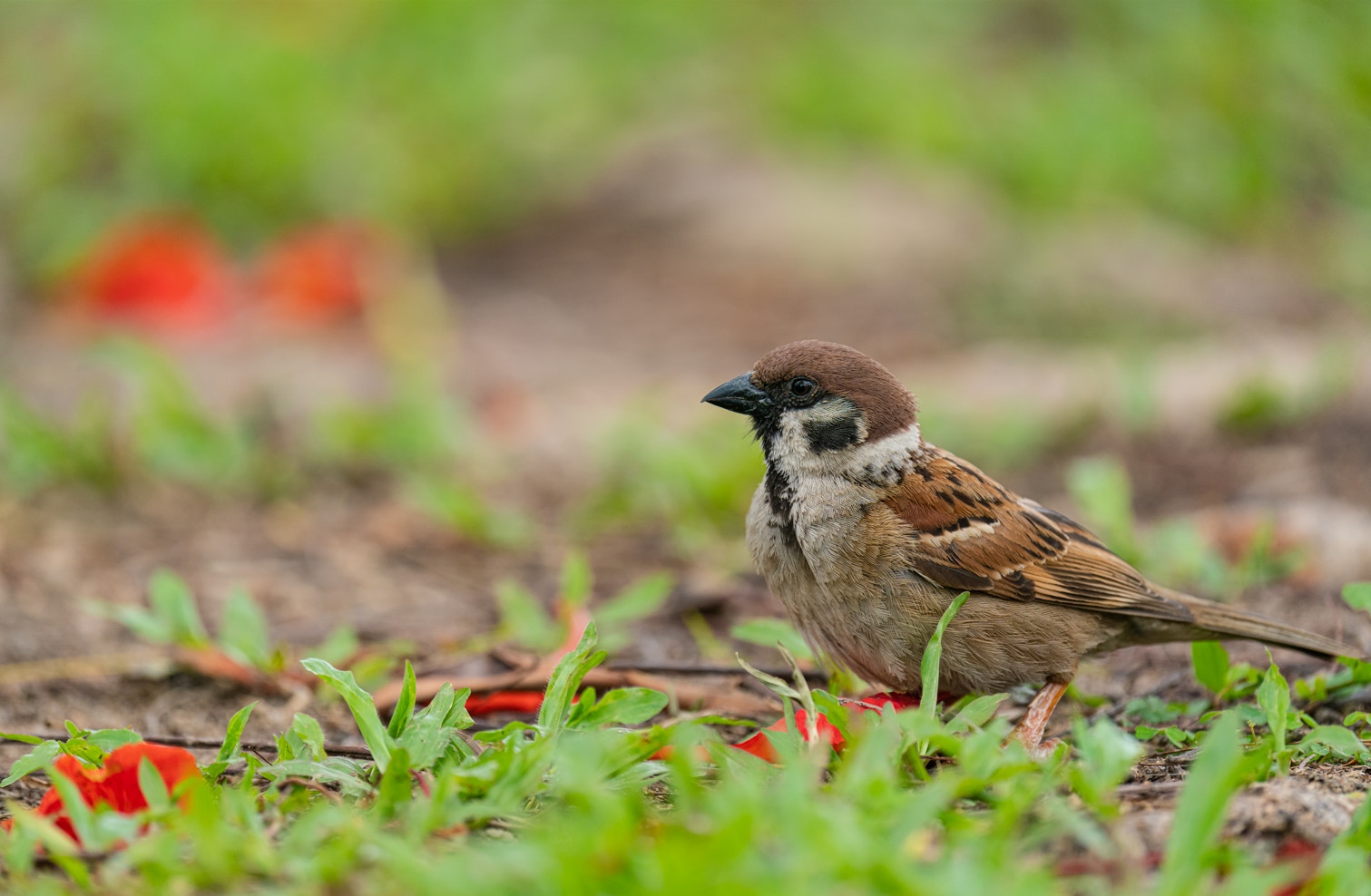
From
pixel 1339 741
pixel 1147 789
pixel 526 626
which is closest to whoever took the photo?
pixel 1147 789

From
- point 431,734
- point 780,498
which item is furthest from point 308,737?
point 780,498

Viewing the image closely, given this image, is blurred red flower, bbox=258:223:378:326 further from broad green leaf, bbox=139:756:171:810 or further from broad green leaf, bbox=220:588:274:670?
broad green leaf, bbox=139:756:171:810

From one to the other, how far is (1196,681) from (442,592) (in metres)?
2.61

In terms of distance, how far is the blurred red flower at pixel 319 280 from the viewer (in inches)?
316

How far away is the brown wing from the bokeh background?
1.52 feet

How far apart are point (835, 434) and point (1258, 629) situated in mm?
1188

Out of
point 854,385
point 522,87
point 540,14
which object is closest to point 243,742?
point 854,385

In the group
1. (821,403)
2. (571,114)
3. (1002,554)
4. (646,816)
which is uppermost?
(571,114)

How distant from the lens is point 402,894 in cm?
214

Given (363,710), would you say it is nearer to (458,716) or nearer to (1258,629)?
(458,716)

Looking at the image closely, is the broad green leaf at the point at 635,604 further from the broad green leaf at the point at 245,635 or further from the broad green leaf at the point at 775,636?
the broad green leaf at the point at 245,635

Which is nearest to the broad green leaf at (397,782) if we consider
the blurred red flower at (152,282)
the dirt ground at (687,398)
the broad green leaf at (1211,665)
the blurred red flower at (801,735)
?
the blurred red flower at (801,735)

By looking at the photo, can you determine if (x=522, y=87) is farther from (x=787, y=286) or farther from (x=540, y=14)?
(x=787, y=286)

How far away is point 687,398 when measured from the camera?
24.5 feet
